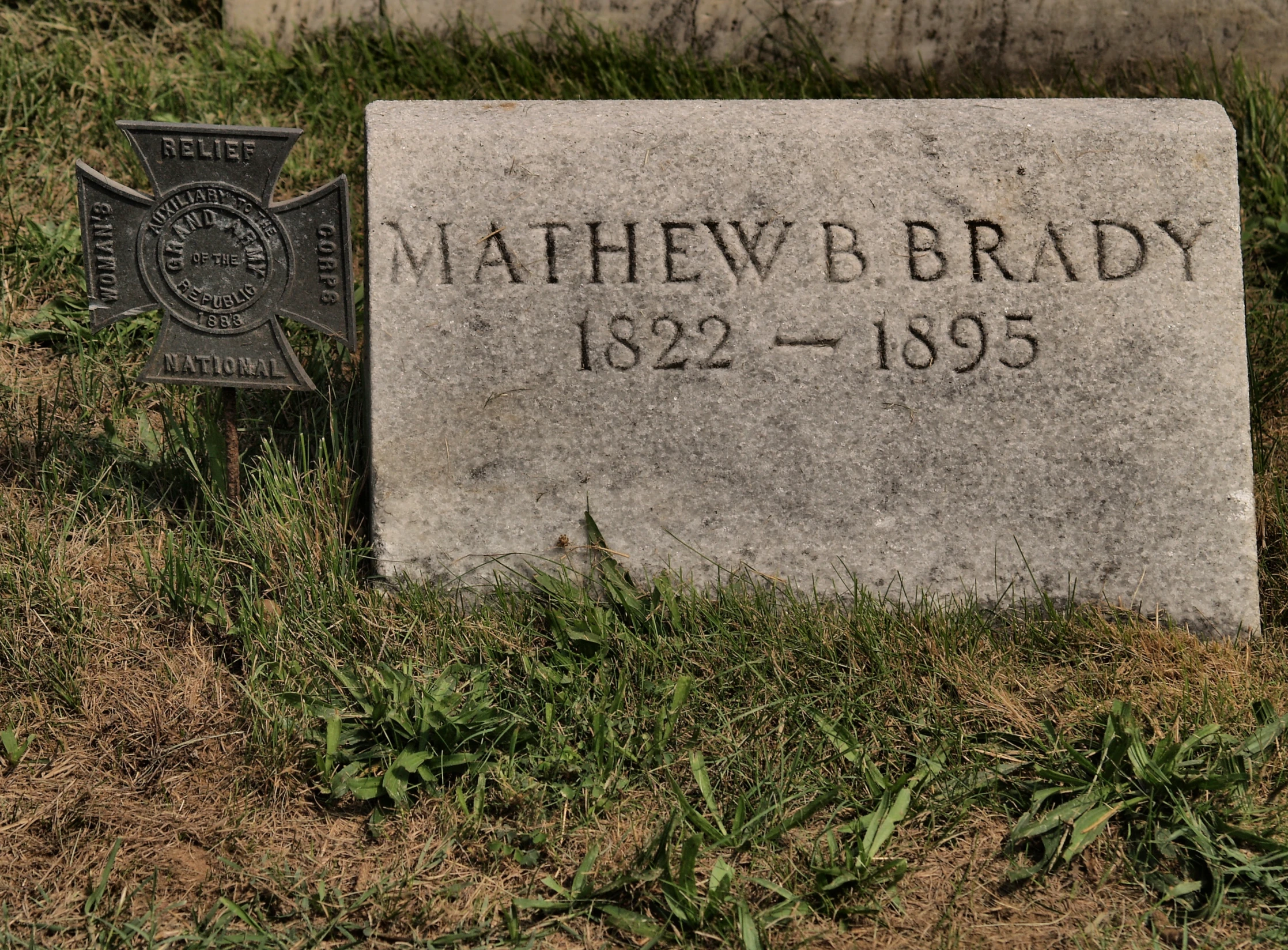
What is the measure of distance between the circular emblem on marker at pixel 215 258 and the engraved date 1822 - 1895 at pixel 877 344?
26.0 inches

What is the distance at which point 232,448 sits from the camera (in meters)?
2.46

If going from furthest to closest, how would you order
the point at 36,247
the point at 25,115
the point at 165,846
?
1. the point at 25,115
2. the point at 36,247
3. the point at 165,846

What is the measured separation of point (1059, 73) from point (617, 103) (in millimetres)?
1747

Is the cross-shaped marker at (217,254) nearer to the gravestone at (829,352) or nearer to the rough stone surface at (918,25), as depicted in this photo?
the gravestone at (829,352)

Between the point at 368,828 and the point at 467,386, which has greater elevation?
the point at 467,386

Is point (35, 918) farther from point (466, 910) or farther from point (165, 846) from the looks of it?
point (466, 910)

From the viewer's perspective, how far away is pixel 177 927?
1877 mm

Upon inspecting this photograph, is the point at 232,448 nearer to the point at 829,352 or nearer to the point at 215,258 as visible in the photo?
the point at 215,258

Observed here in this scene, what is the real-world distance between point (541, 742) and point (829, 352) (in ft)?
3.25

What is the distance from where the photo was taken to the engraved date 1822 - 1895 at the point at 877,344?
2.44 m

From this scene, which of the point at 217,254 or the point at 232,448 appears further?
the point at 232,448

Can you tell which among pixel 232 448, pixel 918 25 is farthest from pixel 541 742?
pixel 918 25

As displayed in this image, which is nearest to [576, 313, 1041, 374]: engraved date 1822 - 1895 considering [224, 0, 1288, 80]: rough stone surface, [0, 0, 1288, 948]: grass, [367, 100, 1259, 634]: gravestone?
[367, 100, 1259, 634]: gravestone

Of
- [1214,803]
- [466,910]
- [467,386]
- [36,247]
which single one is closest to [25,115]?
[36,247]
